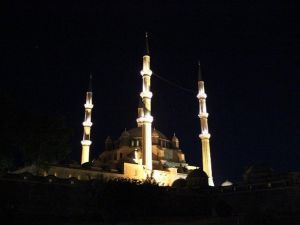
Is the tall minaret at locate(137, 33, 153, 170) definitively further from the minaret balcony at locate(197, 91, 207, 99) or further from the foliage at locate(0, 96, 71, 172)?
the foliage at locate(0, 96, 71, 172)

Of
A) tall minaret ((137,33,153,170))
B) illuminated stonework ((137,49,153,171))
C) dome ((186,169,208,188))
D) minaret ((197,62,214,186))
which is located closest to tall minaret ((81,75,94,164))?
tall minaret ((137,33,153,170))

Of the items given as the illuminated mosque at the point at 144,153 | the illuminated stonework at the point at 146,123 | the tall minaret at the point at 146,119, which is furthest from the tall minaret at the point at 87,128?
the illuminated stonework at the point at 146,123

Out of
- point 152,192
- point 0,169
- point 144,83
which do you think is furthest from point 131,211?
point 144,83

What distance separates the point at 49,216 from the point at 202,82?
3123 centimetres

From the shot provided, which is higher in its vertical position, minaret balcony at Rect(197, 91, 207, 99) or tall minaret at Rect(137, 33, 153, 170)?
minaret balcony at Rect(197, 91, 207, 99)

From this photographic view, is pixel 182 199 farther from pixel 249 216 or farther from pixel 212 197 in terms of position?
pixel 249 216

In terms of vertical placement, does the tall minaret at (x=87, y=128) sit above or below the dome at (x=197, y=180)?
above

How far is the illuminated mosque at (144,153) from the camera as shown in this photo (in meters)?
39.7

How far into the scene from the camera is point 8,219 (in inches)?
754

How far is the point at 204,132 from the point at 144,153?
31.5 ft

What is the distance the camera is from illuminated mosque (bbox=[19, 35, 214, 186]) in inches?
1564

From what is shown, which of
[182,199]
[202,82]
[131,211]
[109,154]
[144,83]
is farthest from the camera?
[202,82]

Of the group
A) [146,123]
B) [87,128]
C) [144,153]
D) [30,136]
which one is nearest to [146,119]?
[146,123]

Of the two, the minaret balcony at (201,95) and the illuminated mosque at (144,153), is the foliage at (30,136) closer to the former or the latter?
the illuminated mosque at (144,153)
